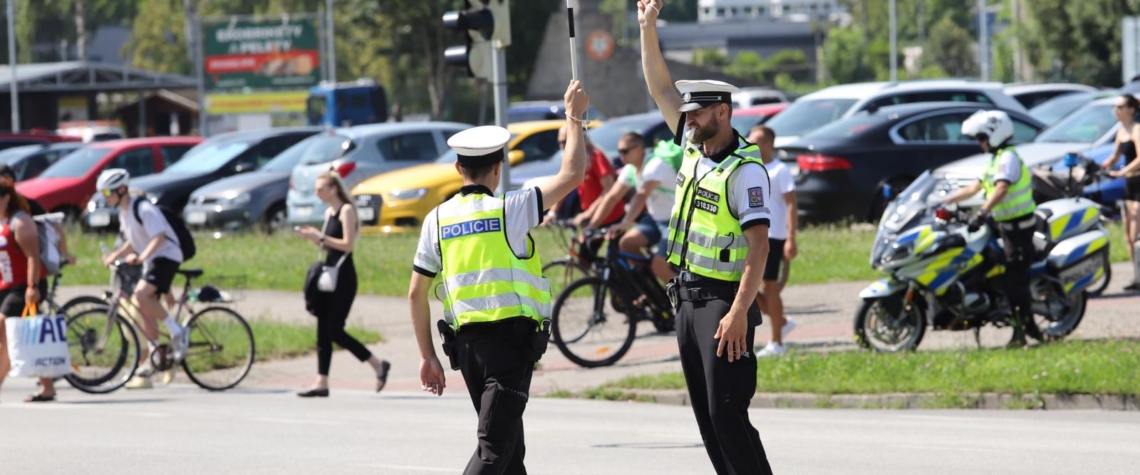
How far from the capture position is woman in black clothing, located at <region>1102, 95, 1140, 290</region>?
1490 cm

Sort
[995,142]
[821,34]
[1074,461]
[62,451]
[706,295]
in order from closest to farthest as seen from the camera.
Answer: [706,295] < [1074,461] < [62,451] < [995,142] < [821,34]

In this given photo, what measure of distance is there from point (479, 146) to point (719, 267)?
3.21ft

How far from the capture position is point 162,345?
13.5 m

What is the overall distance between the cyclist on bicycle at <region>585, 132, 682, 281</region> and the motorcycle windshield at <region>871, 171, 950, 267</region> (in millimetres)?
1671

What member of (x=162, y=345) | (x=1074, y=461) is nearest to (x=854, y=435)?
(x=1074, y=461)

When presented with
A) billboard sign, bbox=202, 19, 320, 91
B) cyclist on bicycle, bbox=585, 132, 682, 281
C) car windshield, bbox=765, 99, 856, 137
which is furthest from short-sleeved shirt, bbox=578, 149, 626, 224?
billboard sign, bbox=202, 19, 320, 91

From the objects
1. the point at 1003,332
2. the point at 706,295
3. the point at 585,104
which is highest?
the point at 585,104

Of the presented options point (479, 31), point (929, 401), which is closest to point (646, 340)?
point (479, 31)

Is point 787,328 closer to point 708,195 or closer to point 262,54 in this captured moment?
point 708,195

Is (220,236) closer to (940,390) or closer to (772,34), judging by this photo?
(940,390)

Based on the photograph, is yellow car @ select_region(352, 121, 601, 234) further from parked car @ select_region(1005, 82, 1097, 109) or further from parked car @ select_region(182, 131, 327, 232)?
parked car @ select_region(1005, 82, 1097, 109)

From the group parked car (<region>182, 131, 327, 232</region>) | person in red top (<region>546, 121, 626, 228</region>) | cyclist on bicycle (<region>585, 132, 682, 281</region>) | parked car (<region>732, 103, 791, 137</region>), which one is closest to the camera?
cyclist on bicycle (<region>585, 132, 682, 281</region>)

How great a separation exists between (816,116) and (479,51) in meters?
10.3

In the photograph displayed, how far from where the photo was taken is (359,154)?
24.2m
